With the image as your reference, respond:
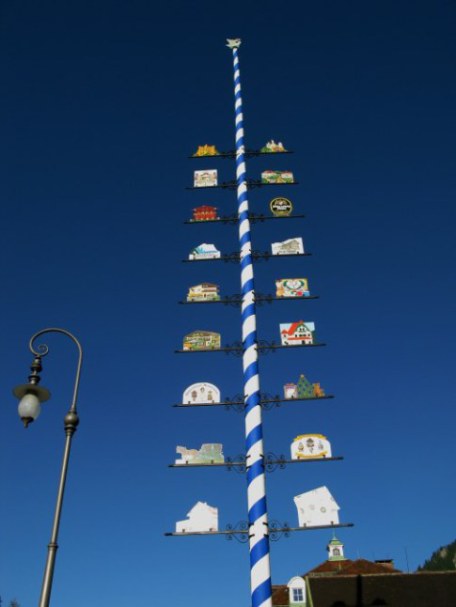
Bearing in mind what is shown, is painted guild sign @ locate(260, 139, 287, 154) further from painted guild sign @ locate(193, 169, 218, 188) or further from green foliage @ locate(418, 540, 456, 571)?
green foliage @ locate(418, 540, 456, 571)

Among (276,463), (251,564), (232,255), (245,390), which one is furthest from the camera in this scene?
(232,255)

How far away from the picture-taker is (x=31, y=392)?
8117 mm

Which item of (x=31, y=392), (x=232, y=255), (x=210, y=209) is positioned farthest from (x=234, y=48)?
(x=31, y=392)

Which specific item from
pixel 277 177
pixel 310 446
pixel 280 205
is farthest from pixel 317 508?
pixel 277 177

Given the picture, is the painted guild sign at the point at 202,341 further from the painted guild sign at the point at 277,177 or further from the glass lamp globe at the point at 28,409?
the glass lamp globe at the point at 28,409

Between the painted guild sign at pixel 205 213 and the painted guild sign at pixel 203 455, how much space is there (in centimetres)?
671

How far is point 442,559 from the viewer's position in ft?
339

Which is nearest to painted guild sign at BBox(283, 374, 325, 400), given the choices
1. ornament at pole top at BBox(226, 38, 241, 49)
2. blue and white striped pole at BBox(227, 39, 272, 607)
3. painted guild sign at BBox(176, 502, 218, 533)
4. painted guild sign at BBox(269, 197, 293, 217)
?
blue and white striped pole at BBox(227, 39, 272, 607)

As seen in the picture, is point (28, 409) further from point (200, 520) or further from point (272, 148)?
point (272, 148)

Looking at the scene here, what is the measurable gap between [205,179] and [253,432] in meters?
8.13

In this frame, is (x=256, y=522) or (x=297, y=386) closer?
(x=256, y=522)

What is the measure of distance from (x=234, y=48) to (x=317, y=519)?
17.1 metres

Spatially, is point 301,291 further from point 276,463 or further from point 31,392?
point 31,392

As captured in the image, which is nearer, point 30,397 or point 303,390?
point 30,397
